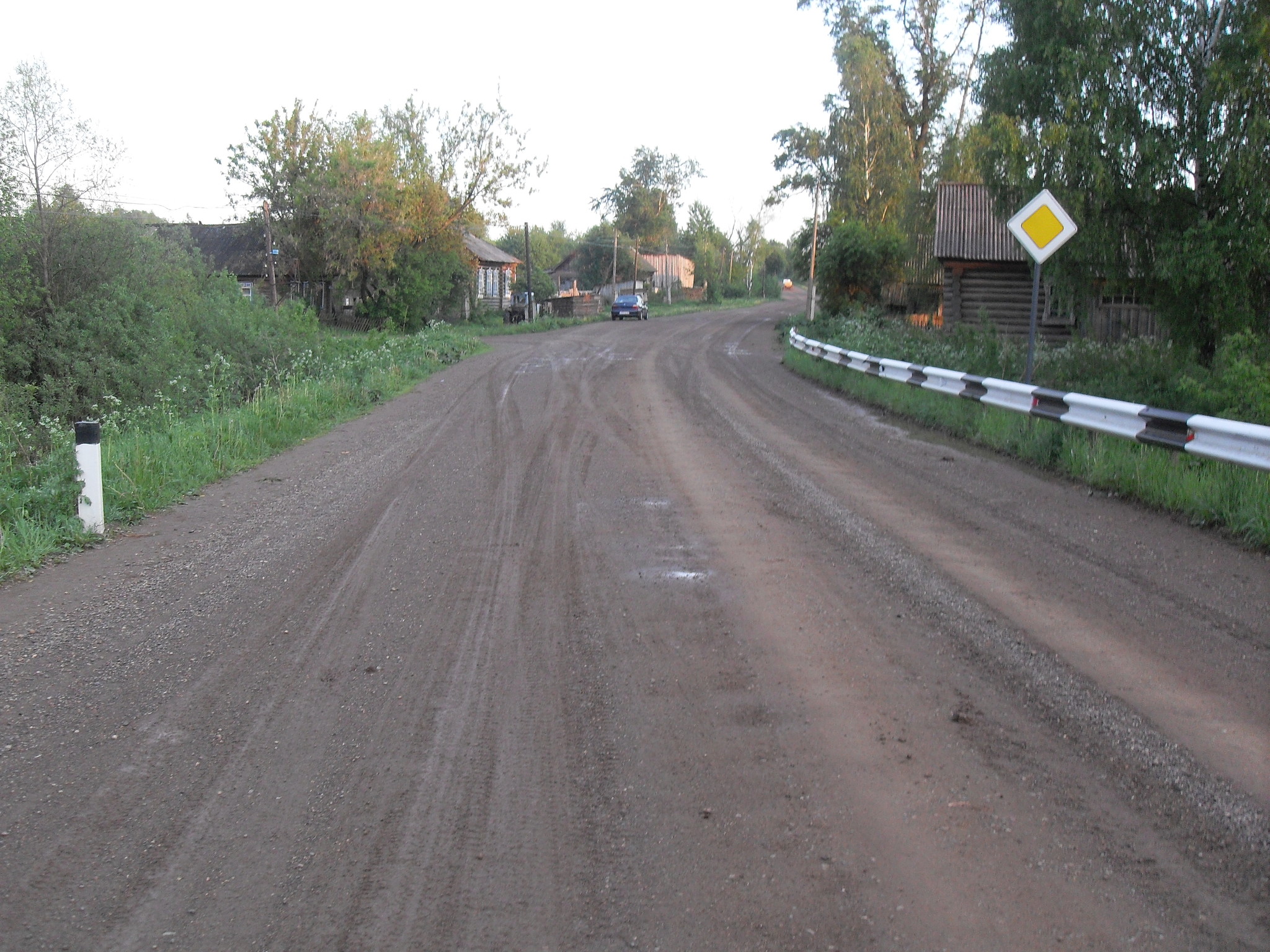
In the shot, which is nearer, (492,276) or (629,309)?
(629,309)

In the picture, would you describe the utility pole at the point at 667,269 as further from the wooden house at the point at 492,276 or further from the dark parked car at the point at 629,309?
the dark parked car at the point at 629,309

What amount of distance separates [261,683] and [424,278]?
42.5m

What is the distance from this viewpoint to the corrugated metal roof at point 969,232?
2953 centimetres

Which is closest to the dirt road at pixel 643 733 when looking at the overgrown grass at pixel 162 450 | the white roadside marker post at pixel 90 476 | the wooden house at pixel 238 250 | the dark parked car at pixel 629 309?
the white roadside marker post at pixel 90 476

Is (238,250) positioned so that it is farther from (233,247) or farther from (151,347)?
(151,347)

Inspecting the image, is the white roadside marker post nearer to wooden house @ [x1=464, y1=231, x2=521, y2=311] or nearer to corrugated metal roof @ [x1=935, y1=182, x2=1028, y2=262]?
corrugated metal roof @ [x1=935, y1=182, x2=1028, y2=262]

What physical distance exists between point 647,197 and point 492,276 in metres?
32.8

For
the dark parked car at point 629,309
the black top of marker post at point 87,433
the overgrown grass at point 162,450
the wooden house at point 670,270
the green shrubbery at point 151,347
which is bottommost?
the overgrown grass at point 162,450

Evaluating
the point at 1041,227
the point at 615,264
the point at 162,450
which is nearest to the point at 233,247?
the point at 615,264

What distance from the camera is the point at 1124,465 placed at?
9.15m

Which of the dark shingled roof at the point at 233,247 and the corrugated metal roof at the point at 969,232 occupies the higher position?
the dark shingled roof at the point at 233,247

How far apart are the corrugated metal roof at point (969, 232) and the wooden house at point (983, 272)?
2 centimetres

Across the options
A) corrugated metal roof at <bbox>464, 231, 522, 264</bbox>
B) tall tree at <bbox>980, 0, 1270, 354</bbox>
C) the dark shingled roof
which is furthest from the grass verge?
corrugated metal roof at <bbox>464, 231, 522, 264</bbox>

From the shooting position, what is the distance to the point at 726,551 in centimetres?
722
